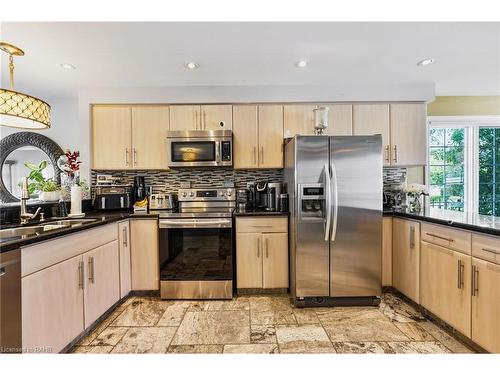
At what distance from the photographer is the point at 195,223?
2.62m

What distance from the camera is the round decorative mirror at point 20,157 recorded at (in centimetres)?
326

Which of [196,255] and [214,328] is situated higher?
[196,255]

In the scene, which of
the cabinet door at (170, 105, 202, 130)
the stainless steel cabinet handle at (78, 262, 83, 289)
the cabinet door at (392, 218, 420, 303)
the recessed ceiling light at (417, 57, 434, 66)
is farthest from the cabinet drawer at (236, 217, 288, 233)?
the recessed ceiling light at (417, 57, 434, 66)

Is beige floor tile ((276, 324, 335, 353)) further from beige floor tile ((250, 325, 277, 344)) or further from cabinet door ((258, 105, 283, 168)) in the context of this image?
cabinet door ((258, 105, 283, 168))

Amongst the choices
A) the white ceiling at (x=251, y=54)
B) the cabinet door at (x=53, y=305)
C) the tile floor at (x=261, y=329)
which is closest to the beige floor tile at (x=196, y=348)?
the tile floor at (x=261, y=329)

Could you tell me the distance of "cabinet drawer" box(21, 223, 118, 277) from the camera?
1.39m

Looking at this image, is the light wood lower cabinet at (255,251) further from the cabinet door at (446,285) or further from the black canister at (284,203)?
the cabinet door at (446,285)

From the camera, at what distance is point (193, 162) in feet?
9.56

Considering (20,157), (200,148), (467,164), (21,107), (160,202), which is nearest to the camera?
(21,107)

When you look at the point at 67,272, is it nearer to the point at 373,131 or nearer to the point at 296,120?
the point at 296,120

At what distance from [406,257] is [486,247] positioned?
93 cm

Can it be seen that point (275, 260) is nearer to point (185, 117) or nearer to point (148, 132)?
point (185, 117)

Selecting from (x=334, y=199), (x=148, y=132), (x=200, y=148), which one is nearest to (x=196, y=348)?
(x=334, y=199)

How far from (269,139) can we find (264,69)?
783 millimetres
